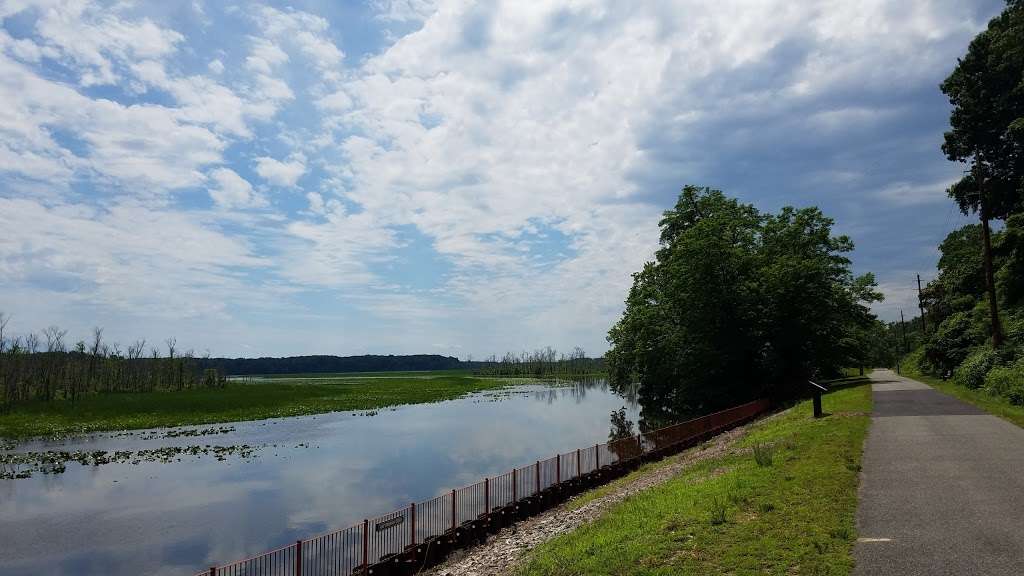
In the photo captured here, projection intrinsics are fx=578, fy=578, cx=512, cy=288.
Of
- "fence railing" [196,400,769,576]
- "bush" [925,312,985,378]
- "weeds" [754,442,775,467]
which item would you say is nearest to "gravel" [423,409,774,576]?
"fence railing" [196,400,769,576]

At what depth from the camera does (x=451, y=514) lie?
928 inches

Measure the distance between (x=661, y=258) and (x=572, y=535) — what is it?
43.6 metres

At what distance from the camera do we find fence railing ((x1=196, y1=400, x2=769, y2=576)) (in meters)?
17.3

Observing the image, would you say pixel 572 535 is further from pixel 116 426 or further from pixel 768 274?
pixel 116 426

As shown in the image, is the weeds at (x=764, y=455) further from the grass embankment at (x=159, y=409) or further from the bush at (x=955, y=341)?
the grass embankment at (x=159, y=409)

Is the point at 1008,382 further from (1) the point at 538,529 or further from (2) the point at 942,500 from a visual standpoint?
(1) the point at 538,529

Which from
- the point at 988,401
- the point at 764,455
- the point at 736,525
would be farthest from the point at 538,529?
the point at 988,401

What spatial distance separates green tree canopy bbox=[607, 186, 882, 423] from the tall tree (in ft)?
32.2

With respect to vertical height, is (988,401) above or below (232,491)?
above

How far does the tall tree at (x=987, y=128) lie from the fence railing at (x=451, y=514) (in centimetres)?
2541

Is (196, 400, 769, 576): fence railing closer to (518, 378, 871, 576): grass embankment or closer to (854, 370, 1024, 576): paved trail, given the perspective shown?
(518, 378, 871, 576): grass embankment

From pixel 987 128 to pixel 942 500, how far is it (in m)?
41.8

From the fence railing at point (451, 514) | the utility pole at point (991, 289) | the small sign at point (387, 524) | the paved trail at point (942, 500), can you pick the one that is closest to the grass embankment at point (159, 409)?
the fence railing at point (451, 514)

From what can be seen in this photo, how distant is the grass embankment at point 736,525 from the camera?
10.1 metres
